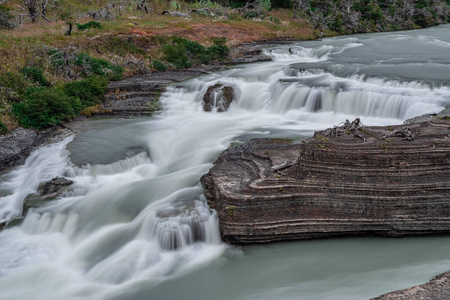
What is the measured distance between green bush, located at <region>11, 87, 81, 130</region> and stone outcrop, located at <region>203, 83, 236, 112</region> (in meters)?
5.57

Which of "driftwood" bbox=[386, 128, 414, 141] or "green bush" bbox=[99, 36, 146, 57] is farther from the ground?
"green bush" bbox=[99, 36, 146, 57]

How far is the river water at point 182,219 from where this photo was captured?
7.84 metres

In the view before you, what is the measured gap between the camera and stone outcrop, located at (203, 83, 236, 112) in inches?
736

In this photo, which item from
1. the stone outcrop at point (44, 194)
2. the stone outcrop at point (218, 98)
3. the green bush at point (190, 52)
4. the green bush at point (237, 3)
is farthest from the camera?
the green bush at point (237, 3)

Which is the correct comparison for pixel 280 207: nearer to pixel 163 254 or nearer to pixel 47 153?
pixel 163 254

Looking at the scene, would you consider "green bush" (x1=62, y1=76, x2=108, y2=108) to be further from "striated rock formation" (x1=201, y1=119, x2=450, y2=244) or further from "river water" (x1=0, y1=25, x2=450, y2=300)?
"striated rock formation" (x1=201, y1=119, x2=450, y2=244)

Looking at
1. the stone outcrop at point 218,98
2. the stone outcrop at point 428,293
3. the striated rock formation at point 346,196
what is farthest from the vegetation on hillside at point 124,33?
the stone outcrop at point 428,293

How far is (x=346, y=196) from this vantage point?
27.9 feet

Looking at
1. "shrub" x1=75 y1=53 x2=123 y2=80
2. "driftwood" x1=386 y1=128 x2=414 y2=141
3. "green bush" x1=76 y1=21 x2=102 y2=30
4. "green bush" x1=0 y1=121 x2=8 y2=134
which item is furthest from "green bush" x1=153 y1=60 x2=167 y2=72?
"driftwood" x1=386 y1=128 x2=414 y2=141

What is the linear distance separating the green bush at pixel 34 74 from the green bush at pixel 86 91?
95 centimetres

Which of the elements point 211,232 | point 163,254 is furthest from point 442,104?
point 163,254

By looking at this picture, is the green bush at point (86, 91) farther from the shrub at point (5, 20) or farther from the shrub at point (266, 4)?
the shrub at point (266, 4)

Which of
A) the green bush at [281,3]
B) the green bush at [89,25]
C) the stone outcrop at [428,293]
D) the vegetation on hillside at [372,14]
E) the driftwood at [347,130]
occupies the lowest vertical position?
the stone outcrop at [428,293]

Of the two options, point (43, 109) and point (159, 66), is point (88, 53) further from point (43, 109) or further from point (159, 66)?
point (43, 109)
